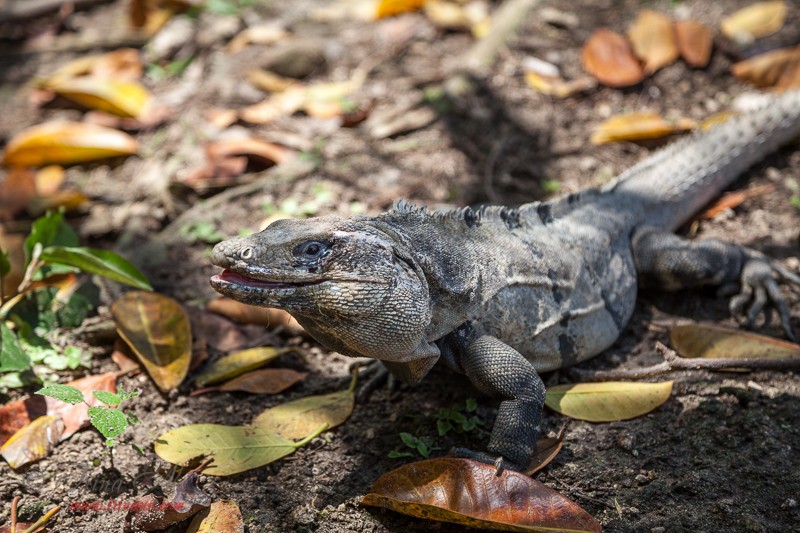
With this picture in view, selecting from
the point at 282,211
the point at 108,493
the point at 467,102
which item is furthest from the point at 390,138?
the point at 108,493

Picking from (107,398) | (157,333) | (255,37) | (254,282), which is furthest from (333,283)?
(255,37)

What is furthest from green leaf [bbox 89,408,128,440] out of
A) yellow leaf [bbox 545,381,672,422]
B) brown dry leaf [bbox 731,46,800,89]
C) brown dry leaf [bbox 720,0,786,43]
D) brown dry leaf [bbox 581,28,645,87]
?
brown dry leaf [bbox 720,0,786,43]

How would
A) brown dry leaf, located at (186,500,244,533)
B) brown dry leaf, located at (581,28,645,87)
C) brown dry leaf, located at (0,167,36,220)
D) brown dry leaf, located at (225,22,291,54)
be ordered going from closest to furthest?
brown dry leaf, located at (186,500,244,533)
brown dry leaf, located at (0,167,36,220)
brown dry leaf, located at (581,28,645,87)
brown dry leaf, located at (225,22,291,54)

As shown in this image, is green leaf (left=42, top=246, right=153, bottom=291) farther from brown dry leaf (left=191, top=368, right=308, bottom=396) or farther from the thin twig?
the thin twig

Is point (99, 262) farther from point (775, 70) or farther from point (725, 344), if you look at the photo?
point (775, 70)

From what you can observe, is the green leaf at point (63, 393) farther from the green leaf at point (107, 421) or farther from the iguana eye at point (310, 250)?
the iguana eye at point (310, 250)
